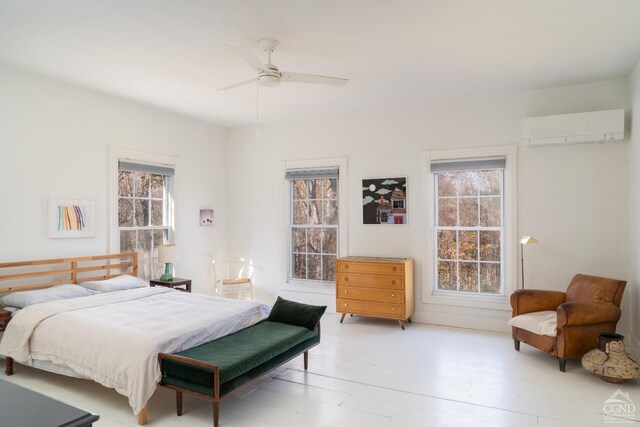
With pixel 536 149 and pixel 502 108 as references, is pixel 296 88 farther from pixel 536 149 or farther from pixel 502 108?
pixel 536 149

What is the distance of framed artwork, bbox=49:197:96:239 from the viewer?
14.5 feet

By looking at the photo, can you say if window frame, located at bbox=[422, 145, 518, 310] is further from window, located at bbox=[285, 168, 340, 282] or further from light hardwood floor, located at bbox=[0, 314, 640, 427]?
window, located at bbox=[285, 168, 340, 282]

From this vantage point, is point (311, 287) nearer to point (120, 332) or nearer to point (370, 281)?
point (370, 281)

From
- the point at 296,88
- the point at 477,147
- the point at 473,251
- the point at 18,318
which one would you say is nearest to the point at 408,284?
the point at 473,251

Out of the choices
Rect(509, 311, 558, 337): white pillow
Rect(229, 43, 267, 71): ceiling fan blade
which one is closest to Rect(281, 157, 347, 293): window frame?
Rect(509, 311, 558, 337): white pillow

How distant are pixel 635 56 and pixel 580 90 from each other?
0.80 m

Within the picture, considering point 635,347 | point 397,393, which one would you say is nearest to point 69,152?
point 397,393

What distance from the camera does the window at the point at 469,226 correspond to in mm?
5113

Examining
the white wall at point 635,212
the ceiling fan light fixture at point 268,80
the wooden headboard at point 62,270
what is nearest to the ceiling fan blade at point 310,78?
the ceiling fan light fixture at point 268,80

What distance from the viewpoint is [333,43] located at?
3.51 metres

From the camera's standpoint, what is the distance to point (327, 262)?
20.2ft

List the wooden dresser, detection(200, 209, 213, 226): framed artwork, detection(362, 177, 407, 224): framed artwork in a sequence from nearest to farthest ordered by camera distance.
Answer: the wooden dresser
detection(362, 177, 407, 224): framed artwork
detection(200, 209, 213, 226): framed artwork

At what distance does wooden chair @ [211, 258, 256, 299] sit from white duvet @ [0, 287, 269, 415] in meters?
2.03

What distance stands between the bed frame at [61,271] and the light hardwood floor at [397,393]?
0.85 meters
